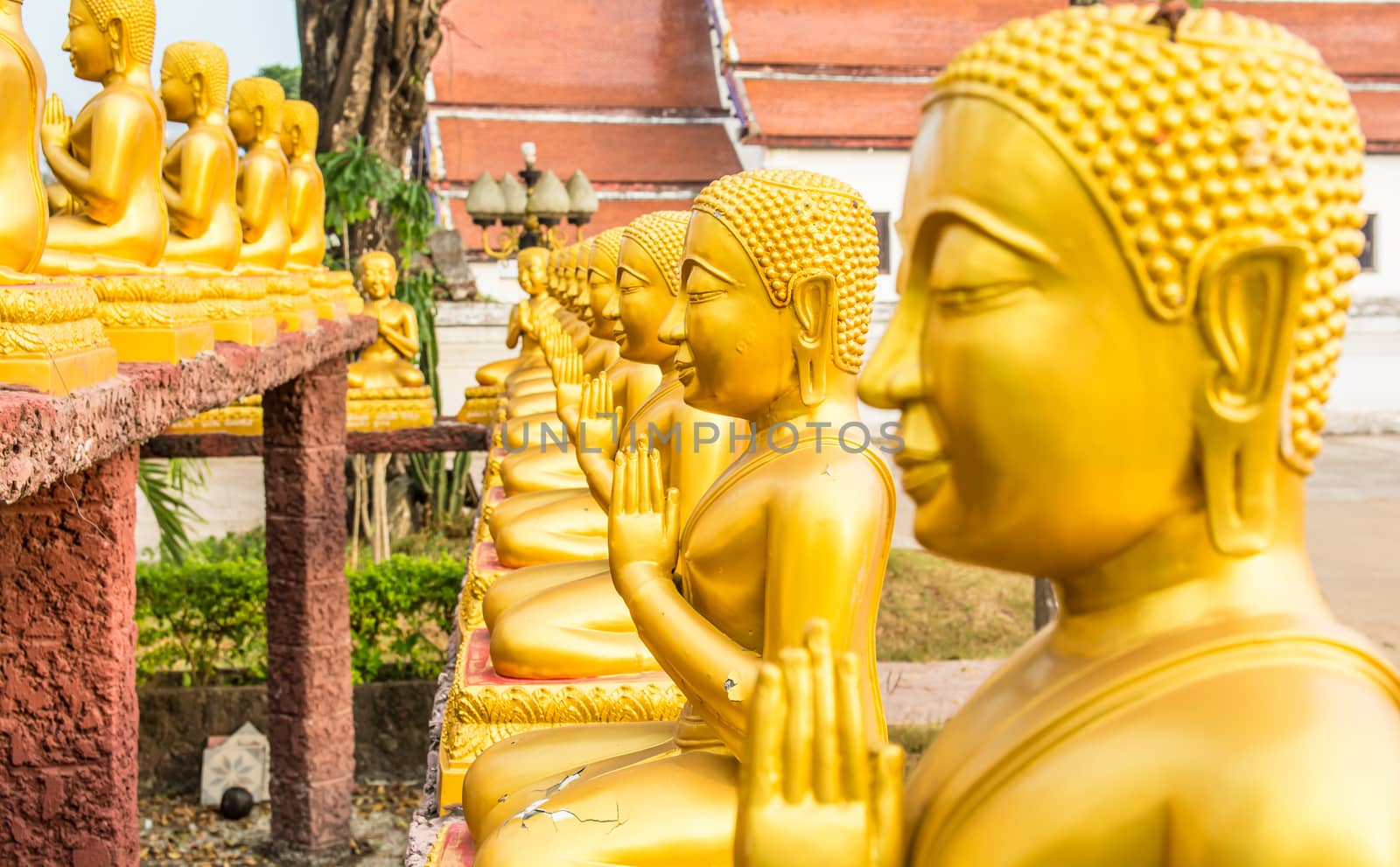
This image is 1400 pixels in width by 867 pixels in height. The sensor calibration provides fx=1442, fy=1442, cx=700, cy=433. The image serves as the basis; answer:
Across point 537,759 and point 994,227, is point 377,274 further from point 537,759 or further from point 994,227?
point 994,227

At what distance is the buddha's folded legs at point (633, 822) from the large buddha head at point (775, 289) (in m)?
0.59

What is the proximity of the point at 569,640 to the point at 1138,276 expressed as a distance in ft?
7.67

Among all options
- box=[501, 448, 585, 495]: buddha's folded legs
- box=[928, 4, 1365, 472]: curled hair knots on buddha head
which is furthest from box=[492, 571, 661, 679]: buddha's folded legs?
box=[928, 4, 1365, 472]: curled hair knots on buddha head

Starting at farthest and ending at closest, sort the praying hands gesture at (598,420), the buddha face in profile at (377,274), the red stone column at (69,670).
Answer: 1. the buddha face in profile at (377,274)
2. the praying hands gesture at (598,420)
3. the red stone column at (69,670)

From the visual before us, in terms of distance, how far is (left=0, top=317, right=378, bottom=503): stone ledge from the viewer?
2.27 meters

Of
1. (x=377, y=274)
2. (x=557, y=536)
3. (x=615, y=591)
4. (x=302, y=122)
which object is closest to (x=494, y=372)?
(x=377, y=274)

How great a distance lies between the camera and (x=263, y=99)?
19.6ft

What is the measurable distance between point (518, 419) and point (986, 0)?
35.8ft

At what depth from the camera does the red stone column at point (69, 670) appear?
3162mm

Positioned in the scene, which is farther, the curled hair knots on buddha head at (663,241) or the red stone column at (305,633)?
the red stone column at (305,633)

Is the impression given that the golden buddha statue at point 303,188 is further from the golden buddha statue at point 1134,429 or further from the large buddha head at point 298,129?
the golden buddha statue at point 1134,429

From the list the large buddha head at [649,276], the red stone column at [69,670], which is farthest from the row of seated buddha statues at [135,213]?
the large buddha head at [649,276]

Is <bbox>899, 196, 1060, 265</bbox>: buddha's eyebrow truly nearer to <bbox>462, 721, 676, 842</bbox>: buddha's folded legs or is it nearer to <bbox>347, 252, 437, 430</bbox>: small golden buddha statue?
<bbox>462, 721, 676, 842</bbox>: buddha's folded legs

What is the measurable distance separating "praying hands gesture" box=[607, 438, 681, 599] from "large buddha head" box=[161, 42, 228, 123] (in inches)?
130
